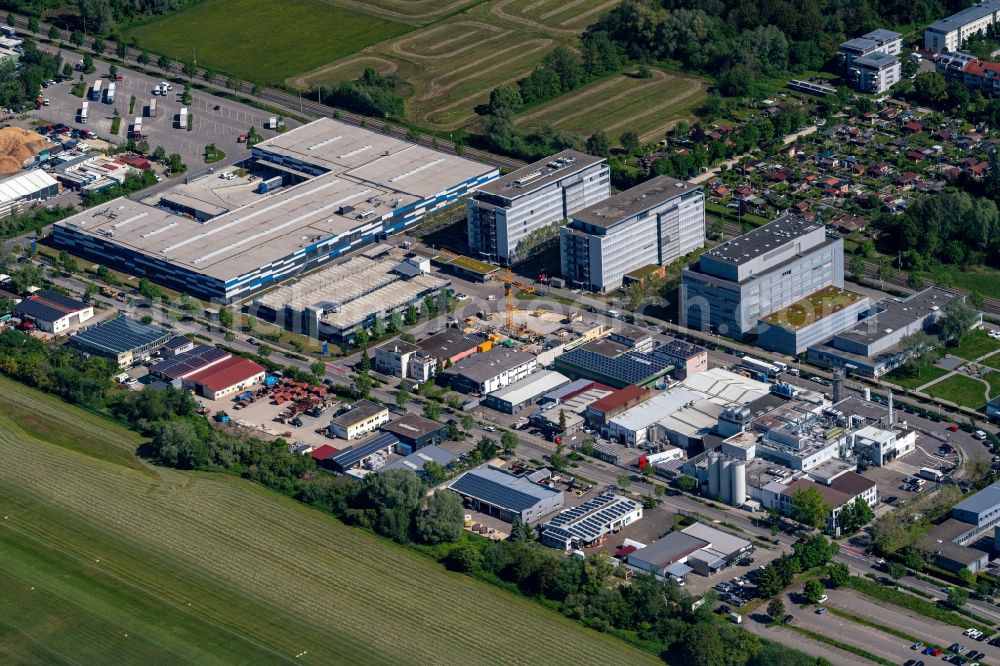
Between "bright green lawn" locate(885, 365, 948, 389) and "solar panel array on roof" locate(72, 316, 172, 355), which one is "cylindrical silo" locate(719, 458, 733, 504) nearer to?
"bright green lawn" locate(885, 365, 948, 389)

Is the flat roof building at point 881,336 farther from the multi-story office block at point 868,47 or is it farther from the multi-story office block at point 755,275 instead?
the multi-story office block at point 868,47

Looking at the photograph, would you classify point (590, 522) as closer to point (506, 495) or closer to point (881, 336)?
point (506, 495)

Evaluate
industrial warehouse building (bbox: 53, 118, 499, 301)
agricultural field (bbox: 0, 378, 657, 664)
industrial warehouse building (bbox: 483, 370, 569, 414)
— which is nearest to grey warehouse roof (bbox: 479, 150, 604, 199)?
industrial warehouse building (bbox: 53, 118, 499, 301)

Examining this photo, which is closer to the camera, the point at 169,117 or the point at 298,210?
the point at 298,210

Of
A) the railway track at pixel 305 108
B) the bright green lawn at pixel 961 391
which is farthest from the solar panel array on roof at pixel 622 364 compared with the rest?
the railway track at pixel 305 108

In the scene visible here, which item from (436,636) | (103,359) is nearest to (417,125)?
(103,359)

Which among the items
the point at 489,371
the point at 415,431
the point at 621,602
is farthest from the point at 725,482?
the point at 489,371
